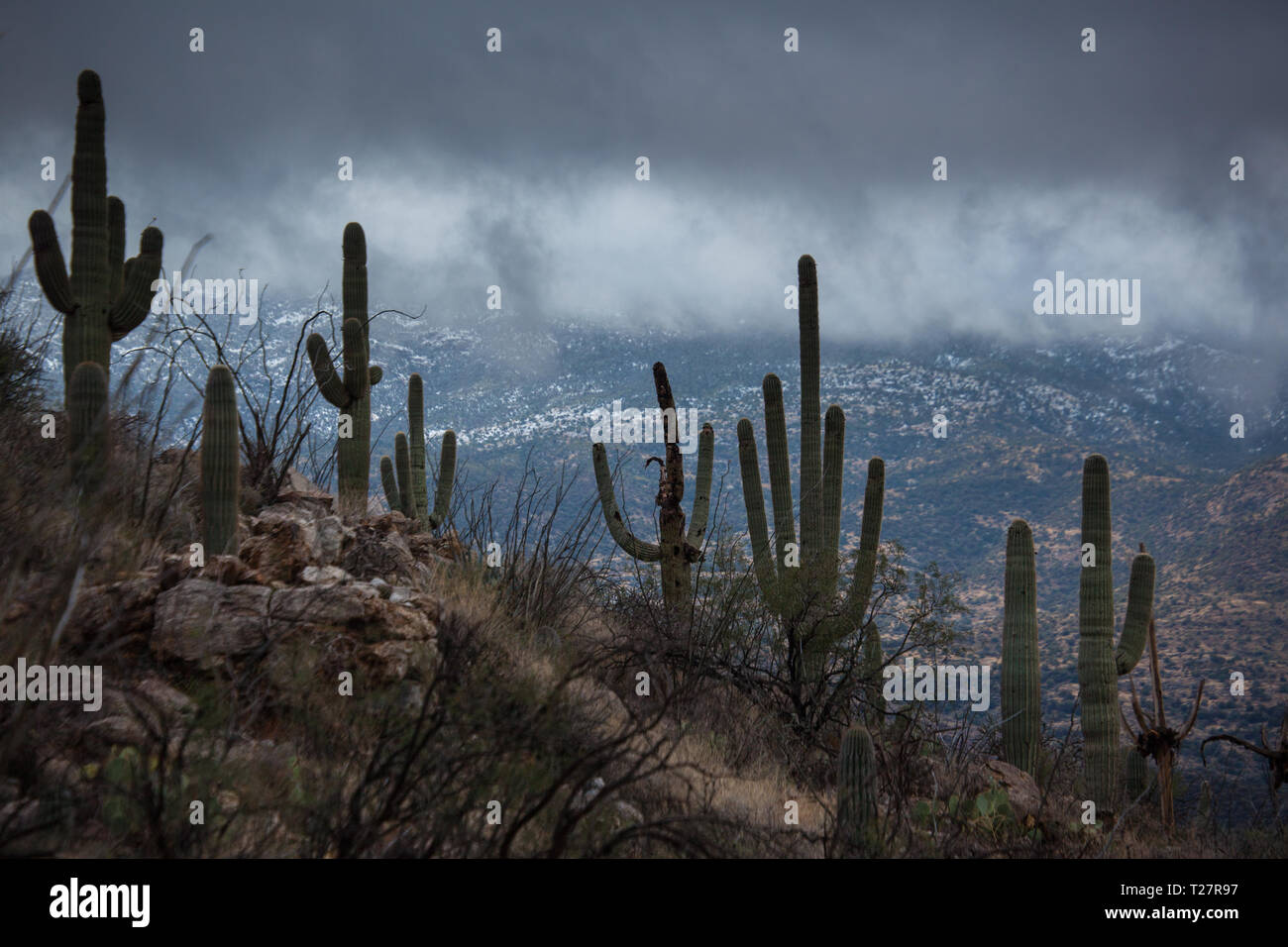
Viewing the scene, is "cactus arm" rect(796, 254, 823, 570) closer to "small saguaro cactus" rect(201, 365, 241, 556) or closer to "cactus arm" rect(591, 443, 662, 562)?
"cactus arm" rect(591, 443, 662, 562)

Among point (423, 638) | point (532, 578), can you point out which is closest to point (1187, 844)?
point (532, 578)

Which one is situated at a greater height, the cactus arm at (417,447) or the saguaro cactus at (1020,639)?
the cactus arm at (417,447)

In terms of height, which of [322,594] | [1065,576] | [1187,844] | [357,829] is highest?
[322,594]

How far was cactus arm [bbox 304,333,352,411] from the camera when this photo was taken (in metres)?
8.70

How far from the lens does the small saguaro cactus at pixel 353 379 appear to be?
30.0 ft

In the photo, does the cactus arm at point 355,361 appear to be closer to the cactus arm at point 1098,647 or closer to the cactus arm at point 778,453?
the cactus arm at point 778,453

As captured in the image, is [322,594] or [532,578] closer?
[322,594]

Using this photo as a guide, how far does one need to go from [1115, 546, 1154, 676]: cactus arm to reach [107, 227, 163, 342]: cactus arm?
11667mm

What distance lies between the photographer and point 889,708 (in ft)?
31.3

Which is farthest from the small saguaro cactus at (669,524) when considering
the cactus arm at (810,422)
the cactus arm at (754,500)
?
the cactus arm at (810,422)

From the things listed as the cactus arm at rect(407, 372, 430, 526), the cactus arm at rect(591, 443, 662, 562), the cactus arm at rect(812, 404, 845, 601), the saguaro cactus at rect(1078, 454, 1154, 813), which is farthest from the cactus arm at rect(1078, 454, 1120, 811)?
the cactus arm at rect(407, 372, 430, 526)

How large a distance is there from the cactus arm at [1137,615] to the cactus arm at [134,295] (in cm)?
1167
